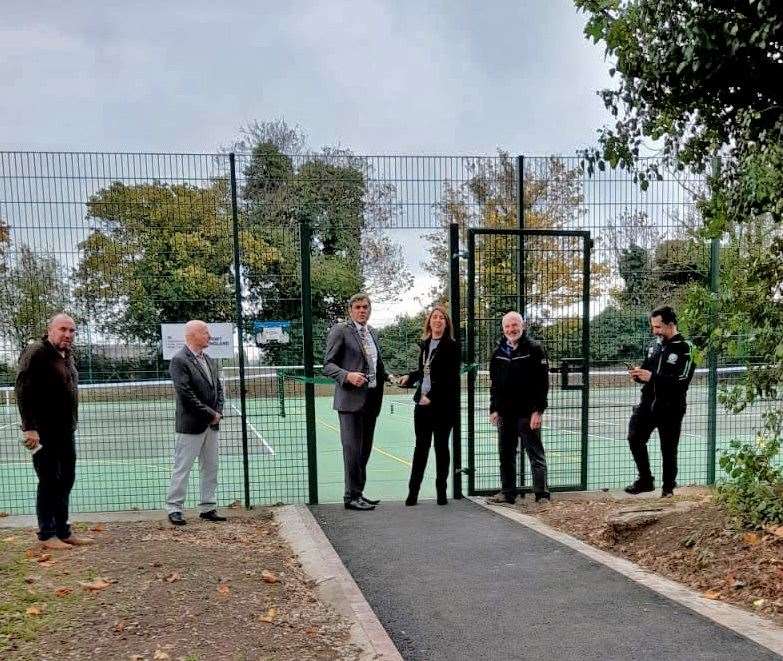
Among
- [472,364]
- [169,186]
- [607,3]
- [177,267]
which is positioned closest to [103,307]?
[177,267]

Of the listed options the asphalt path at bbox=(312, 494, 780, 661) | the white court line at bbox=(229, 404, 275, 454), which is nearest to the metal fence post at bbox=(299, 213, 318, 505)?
the white court line at bbox=(229, 404, 275, 454)

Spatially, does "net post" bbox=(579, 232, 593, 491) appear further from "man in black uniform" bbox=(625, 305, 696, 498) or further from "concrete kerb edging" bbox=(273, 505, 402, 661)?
"concrete kerb edging" bbox=(273, 505, 402, 661)

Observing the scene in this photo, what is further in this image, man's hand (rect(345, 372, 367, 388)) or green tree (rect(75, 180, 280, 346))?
green tree (rect(75, 180, 280, 346))

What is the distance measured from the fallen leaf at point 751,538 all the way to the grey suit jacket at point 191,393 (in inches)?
167

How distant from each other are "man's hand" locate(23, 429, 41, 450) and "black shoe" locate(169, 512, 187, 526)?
143 cm

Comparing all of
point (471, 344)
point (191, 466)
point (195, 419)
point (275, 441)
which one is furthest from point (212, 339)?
point (471, 344)

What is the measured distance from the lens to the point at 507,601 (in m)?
4.12

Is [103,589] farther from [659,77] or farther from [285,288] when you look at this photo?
[659,77]

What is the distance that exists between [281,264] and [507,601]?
3877 mm

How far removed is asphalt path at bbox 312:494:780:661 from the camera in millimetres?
3451

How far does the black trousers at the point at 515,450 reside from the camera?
6590mm

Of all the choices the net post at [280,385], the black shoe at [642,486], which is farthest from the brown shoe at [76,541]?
the black shoe at [642,486]

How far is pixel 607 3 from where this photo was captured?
4.27 m

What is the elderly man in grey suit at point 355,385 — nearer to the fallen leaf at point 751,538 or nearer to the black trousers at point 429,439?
the black trousers at point 429,439
